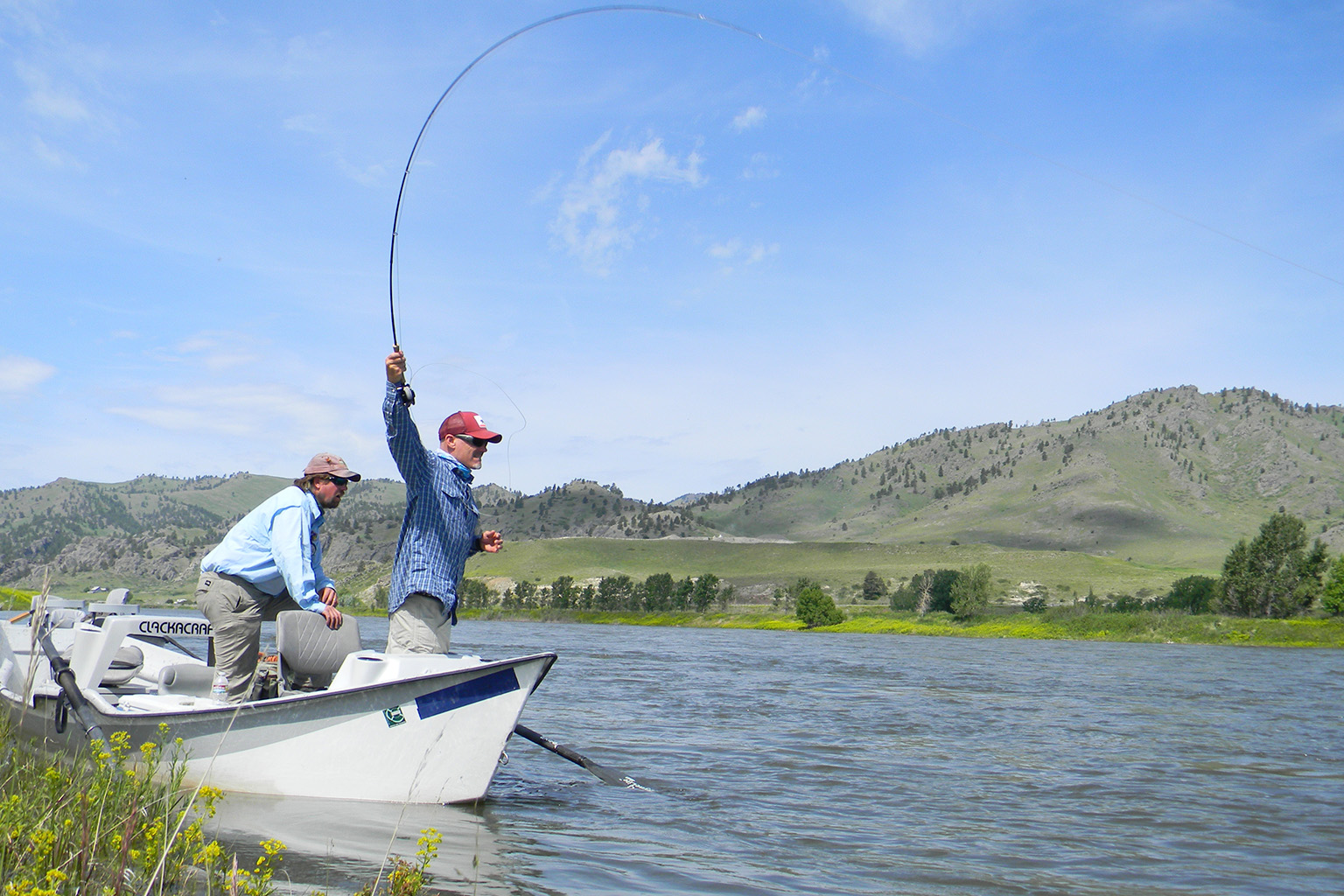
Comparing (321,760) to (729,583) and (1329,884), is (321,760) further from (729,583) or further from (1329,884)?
(729,583)

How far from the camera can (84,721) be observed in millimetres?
8445

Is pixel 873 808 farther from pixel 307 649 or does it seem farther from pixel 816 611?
pixel 816 611

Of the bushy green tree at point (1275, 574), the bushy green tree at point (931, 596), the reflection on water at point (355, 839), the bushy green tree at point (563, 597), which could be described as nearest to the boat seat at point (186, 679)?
the reflection on water at point (355, 839)

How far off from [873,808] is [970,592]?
277 feet

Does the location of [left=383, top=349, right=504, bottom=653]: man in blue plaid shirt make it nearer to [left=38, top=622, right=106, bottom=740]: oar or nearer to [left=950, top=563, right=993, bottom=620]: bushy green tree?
[left=38, top=622, right=106, bottom=740]: oar

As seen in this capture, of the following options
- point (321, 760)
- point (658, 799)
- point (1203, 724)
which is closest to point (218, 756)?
point (321, 760)

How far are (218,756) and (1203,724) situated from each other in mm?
15856

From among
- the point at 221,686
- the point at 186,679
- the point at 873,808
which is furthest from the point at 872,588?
the point at 221,686

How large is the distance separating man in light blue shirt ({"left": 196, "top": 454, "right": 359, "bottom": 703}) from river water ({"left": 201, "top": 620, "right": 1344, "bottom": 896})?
1.25 meters

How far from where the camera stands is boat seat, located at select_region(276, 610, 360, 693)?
335 inches

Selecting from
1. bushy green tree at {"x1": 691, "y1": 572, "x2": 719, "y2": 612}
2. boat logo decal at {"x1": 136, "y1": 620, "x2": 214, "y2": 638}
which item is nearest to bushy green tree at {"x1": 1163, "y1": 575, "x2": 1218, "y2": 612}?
bushy green tree at {"x1": 691, "y1": 572, "x2": 719, "y2": 612}

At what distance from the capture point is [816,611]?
317 ft

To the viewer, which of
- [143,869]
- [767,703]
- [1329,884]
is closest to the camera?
[143,869]

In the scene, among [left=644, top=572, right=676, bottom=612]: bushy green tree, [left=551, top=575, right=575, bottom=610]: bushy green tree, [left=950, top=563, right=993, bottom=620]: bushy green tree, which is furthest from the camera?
[left=551, top=575, right=575, bottom=610]: bushy green tree
